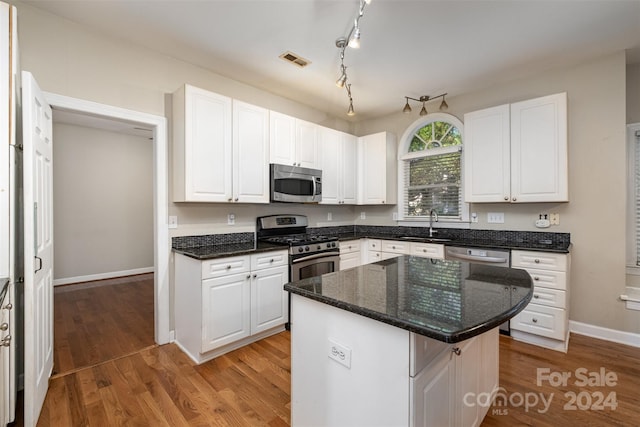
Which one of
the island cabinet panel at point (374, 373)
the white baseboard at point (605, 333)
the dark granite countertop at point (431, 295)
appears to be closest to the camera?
the dark granite countertop at point (431, 295)

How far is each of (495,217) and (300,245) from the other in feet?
7.70

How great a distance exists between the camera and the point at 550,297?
2744 mm

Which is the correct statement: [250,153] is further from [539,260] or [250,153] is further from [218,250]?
[539,260]

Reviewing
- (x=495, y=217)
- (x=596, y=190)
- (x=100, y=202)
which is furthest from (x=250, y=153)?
(x=100, y=202)

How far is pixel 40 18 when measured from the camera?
7.30ft

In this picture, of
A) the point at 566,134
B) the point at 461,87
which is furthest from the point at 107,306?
the point at 566,134

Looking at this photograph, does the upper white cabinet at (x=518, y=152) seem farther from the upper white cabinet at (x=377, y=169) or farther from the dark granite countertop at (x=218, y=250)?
the dark granite countertop at (x=218, y=250)

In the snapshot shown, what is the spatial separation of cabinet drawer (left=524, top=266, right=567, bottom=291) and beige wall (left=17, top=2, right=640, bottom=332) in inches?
23.4

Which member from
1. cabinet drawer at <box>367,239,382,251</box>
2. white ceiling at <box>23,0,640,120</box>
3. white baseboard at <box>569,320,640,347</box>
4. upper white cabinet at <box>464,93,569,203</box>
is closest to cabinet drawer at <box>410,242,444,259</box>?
cabinet drawer at <box>367,239,382,251</box>

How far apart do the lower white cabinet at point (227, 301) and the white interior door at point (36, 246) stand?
94 centimetres

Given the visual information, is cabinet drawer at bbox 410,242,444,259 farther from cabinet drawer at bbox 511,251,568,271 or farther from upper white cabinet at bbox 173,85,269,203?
upper white cabinet at bbox 173,85,269,203

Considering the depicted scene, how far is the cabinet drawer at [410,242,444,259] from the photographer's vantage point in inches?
133

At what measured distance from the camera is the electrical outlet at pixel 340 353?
1.28m

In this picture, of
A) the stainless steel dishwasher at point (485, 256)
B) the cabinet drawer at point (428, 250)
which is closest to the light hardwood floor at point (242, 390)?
the stainless steel dishwasher at point (485, 256)
